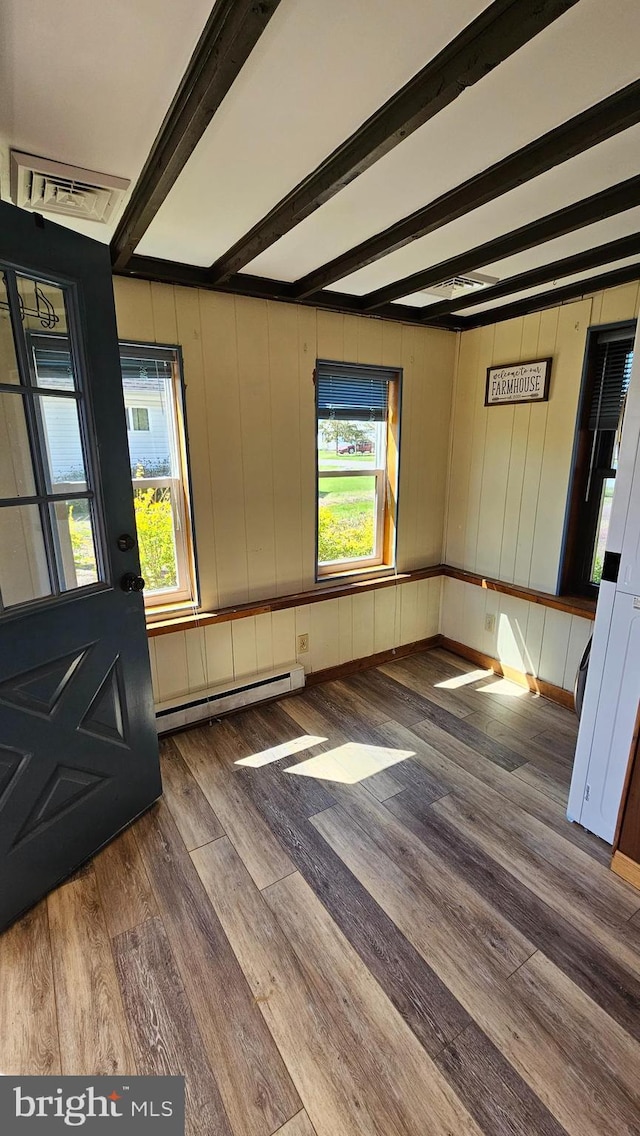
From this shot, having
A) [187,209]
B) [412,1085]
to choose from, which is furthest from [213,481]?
[412,1085]

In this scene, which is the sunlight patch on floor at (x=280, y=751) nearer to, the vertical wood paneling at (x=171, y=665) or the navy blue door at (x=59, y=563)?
the vertical wood paneling at (x=171, y=665)

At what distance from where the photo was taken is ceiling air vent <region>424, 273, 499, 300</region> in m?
2.35

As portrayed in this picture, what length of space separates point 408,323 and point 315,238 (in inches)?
50.0

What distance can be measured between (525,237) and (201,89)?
1.44 meters

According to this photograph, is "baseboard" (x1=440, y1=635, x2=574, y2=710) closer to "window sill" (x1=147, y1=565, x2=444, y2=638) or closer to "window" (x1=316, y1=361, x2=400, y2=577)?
"window sill" (x1=147, y1=565, x2=444, y2=638)

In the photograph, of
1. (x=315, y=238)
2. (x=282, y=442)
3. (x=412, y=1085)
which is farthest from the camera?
(x=282, y=442)

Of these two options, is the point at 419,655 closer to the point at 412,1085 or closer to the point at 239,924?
the point at 239,924

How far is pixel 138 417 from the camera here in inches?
93.4

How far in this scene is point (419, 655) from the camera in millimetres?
3662

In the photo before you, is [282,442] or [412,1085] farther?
[282,442]

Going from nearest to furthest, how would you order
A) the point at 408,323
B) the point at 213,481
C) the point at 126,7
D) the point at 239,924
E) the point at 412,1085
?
the point at 126,7 < the point at 412,1085 < the point at 239,924 < the point at 213,481 < the point at 408,323

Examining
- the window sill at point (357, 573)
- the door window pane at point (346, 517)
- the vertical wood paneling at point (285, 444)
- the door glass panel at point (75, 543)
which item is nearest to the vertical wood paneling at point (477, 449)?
the window sill at point (357, 573)

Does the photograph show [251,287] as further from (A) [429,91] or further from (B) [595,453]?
(B) [595,453]

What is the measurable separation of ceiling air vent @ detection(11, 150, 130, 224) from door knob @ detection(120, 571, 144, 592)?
1.29 m
